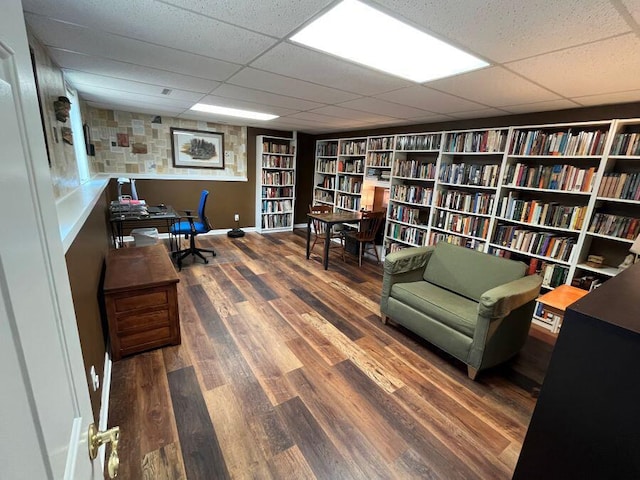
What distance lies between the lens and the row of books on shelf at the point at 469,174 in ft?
10.8

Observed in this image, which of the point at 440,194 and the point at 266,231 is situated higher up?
the point at 440,194

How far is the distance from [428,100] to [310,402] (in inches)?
109

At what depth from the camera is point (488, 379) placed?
2135 mm

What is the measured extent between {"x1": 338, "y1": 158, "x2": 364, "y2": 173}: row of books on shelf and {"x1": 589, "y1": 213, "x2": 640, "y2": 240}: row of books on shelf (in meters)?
3.25

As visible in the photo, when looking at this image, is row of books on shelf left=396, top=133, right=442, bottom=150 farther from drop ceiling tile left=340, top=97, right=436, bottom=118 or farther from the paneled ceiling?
the paneled ceiling

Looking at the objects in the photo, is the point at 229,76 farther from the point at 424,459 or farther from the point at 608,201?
the point at 608,201

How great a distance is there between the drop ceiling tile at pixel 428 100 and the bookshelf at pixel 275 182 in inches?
136

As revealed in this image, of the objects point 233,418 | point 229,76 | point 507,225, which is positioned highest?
point 229,76

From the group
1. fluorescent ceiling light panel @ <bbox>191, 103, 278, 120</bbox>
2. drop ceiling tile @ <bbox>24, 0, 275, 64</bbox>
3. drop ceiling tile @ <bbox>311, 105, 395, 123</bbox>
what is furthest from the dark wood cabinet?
fluorescent ceiling light panel @ <bbox>191, 103, 278, 120</bbox>

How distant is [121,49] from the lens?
1851 millimetres

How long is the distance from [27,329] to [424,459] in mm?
1796

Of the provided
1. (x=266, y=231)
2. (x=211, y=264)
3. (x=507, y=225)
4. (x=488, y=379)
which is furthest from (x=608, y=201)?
(x=266, y=231)

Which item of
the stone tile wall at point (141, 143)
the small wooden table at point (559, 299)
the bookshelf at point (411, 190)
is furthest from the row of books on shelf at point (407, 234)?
the stone tile wall at point (141, 143)

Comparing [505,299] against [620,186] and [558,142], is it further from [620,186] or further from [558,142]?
[558,142]
